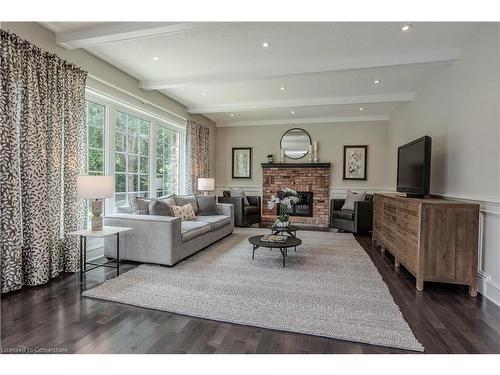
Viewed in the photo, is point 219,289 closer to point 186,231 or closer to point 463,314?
point 186,231

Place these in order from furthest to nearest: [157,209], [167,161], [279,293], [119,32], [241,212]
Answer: [241,212] < [167,161] < [157,209] < [119,32] < [279,293]

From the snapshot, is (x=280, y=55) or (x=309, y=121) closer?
(x=280, y=55)

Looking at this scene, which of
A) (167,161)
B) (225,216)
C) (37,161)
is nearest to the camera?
(37,161)

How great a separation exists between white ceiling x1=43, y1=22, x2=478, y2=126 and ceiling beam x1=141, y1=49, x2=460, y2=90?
1cm

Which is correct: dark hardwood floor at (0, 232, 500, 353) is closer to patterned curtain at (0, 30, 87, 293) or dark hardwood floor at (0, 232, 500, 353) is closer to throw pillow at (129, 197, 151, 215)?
patterned curtain at (0, 30, 87, 293)

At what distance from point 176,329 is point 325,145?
243 inches

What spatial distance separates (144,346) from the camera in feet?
5.89

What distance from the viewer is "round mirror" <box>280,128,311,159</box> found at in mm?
7285

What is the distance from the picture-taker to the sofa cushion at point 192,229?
3.65 metres

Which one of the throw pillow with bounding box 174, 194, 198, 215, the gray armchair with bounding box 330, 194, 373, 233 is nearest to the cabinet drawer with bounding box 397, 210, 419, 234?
the gray armchair with bounding box 330, 194, 373, 233

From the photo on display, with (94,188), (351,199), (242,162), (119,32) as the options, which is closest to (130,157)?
(94,188)

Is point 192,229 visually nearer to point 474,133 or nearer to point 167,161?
point 167,161

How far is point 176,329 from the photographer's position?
79.0 inches

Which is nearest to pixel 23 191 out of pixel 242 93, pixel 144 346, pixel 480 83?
pixel 144 346
